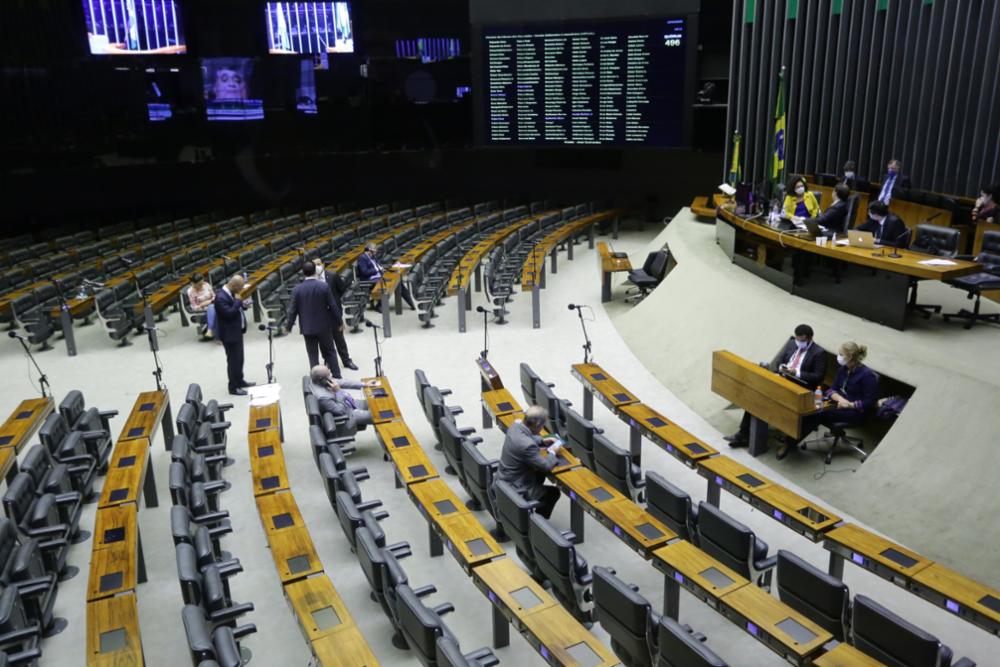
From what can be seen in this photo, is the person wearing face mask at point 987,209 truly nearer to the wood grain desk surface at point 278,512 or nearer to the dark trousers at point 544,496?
the dark trousers at point 544,496

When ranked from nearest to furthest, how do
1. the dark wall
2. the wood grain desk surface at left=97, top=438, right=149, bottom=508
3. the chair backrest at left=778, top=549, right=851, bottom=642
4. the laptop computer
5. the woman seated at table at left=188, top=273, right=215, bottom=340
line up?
1. the chair backrest at left=778, top=549, right=851, bottom=642
2. the wood grain desk surface at left=97, top=438, right=149, bottom=508
3. the laptop computer
4. the woman seated at table at left=188, top=273, right=215, bottom=340
5. the dark wall

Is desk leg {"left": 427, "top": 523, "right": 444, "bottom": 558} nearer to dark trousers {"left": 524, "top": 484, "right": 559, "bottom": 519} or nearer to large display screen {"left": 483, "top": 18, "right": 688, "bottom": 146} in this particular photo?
dark trousers {"left": 524, "top": 484, "right": 559, "bottom": 519}

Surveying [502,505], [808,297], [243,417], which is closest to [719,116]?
[808,297]

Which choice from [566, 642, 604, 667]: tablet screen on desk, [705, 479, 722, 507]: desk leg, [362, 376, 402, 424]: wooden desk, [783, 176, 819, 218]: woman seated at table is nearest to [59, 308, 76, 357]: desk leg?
[362, 376, 402, 424]: wooden desk

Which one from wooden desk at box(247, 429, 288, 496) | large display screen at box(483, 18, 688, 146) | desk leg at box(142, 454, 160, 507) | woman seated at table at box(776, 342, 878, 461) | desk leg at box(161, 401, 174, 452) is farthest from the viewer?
large display screen at box(483, 18, 688, 146)

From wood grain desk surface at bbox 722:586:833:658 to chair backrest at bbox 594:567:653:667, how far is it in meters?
0.49

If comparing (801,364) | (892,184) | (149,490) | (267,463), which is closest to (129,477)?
(149,490)

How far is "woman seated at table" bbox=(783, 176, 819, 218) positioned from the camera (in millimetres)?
9234

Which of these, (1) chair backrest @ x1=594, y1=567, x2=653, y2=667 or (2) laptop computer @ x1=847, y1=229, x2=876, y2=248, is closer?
(1) chair backrest @ x1=594, y1=567, x2=653, y2=667

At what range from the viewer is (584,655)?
3.79 meters

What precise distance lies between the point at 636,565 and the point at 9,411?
678 centimetres

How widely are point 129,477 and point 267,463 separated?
96 cm

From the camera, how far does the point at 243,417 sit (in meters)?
8.09

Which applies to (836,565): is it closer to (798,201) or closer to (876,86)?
(798,201)
